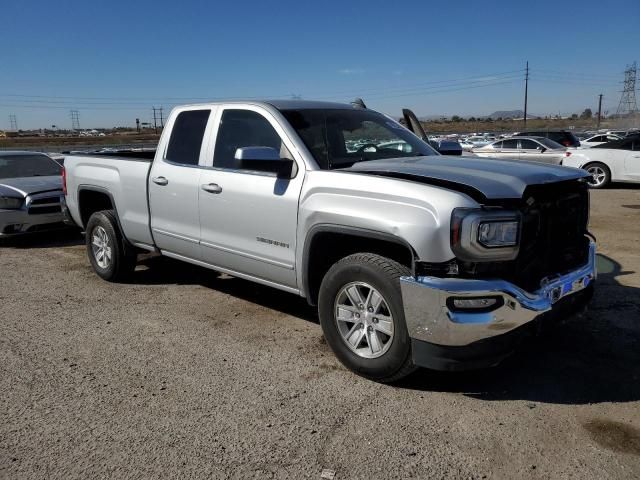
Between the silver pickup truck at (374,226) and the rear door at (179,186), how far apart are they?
16 mm

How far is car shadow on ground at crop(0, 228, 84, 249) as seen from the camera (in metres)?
8.97

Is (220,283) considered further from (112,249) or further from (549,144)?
(549,144)

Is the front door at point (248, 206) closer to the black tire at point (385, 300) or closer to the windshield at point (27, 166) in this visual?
the black tire at point (385, 300)

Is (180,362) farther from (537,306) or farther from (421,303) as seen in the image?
(537,306)

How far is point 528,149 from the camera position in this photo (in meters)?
19.2

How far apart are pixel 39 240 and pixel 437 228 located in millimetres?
8081

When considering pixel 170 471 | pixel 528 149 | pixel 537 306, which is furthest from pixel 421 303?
pixel 528 149

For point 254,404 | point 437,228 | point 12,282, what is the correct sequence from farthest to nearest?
1. point 12,282
2. point 254,404
3. point 437,228

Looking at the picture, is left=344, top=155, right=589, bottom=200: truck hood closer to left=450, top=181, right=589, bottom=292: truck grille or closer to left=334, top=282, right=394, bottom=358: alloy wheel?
left=450, top=181, right=589, bottom=292: truck grille

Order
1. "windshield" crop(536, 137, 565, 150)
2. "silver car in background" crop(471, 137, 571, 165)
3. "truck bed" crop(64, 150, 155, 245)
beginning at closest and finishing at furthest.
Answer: "truck bed" crop(64, 150, 155, 245), "silver car in background" crop(471, 137, 571, 165), "windshield" crop(536, 137, 565, 150)

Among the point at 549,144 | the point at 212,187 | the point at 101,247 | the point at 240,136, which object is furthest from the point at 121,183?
the point at 549,144

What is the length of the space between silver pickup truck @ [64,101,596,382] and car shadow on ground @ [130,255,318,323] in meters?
0.77

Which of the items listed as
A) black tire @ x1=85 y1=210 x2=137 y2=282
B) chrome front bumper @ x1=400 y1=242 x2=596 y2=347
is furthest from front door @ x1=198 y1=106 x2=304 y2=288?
black tire @ x1=85 y1=210 x2=137 y2=282

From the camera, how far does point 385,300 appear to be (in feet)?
11.7
